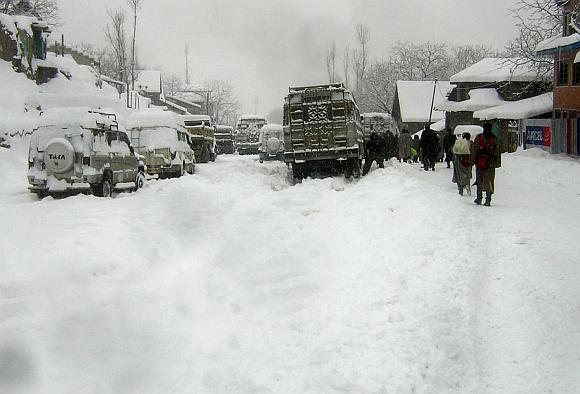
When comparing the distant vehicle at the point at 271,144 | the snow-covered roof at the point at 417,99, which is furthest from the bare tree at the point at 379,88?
the distant vehicle at the point at 271,144

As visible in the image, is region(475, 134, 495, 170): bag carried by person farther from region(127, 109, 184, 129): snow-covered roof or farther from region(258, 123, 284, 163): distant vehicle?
region(258, 123, 284, 163): distant vehicle

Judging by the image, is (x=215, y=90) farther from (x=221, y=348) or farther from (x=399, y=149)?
(x=221, y=348)

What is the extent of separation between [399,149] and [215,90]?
363 ft

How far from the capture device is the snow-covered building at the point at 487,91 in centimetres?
4231

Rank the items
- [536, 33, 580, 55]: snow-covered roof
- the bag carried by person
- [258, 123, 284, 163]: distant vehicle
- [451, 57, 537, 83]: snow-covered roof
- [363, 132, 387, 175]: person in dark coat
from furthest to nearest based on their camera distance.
→ [451, 57, 537, 83]: snow-covered roof < [258, 123, 284, 163]: distant vehicle < [536, 33, 580, 55]: snow-covered roof < [363, 132, 387, 175]: person in dark coat < the bag carried by person

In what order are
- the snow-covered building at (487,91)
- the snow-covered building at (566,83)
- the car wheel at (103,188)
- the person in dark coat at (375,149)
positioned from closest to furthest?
the car wheel at (103,188)
the person in dark coat at (375,149)
the snow-covered building at (566,83)
the snow-covered building at (487,91)

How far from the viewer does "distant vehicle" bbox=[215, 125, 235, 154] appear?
48.6 meters

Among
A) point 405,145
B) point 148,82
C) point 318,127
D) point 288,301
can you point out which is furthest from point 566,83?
point 148,82

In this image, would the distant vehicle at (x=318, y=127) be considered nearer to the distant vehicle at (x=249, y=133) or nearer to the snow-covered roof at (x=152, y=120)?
the snow-covered roof at (x=152, y=120)

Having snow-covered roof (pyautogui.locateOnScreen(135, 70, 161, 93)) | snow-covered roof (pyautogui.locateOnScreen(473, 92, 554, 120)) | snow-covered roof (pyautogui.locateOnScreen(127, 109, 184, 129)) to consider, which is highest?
snow-covered roof (pyautogui.locateOnScreen(135, 70, 161, 93))

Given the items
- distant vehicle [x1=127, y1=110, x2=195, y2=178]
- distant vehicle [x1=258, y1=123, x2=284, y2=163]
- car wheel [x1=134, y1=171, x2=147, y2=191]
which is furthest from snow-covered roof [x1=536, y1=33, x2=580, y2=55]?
car wheel [x1=134, y1=171, x2=147, y2=191]

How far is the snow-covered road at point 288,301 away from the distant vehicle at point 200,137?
2114cm

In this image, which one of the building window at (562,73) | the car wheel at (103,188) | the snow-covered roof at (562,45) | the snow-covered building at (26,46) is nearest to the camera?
the car wheel at (103,188)

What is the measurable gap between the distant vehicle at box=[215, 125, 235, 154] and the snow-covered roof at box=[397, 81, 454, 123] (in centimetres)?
1940
